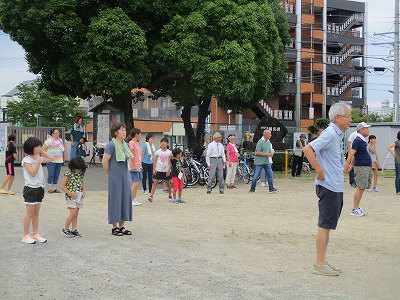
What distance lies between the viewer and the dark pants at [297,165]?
2584 cm

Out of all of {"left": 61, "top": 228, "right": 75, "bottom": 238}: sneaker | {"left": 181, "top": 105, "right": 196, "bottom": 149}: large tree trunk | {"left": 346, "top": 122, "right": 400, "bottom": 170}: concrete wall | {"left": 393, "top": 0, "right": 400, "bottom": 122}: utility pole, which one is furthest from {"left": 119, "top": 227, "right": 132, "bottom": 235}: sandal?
{"left": 393, "top": 0, "right": 400, "bottom": 122}: utility pole

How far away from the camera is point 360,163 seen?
1309cm

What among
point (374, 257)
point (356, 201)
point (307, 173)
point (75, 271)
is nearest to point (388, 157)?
point (307, 173)

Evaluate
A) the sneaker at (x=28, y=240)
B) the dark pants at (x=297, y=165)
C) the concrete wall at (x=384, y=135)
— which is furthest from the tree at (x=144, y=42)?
the sneaker at (x=28, y=240)

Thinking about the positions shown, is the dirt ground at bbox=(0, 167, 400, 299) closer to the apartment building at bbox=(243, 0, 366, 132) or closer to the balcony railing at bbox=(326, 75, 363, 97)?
the apartment building at bbox=(243, 0, 366, 132)

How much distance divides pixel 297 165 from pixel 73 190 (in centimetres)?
1792

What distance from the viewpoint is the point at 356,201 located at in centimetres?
1271

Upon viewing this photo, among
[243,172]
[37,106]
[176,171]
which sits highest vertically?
[37,106]

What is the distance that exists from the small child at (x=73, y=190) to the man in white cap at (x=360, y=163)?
218 inches

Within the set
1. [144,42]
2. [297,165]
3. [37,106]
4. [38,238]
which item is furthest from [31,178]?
[37,106]

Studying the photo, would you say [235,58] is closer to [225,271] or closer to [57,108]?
[225,271]

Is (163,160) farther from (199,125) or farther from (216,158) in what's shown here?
(199,125)

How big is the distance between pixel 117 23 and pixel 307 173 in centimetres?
1139

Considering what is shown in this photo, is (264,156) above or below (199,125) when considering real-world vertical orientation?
below
